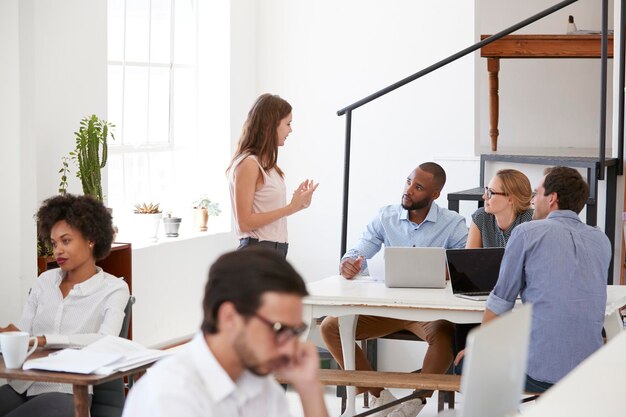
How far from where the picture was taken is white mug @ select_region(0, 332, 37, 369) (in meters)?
3.22

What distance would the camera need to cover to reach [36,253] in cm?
491

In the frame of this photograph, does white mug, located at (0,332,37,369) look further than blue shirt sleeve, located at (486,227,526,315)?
No

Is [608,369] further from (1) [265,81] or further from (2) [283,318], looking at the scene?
(1) [265,81]

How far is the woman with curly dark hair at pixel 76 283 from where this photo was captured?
379cm

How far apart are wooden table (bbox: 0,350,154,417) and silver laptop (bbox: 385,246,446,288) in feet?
5.78

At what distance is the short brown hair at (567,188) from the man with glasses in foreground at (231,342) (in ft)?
7.92

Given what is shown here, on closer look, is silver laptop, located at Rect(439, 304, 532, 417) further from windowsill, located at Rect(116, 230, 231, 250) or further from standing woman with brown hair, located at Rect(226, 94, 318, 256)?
windowsill, located at Rect(116, 230, 231, 250)

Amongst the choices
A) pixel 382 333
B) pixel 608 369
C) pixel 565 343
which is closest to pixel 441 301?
pixel 565 343

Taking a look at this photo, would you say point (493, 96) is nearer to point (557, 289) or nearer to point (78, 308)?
point (557, 289)

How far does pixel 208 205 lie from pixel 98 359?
449cm

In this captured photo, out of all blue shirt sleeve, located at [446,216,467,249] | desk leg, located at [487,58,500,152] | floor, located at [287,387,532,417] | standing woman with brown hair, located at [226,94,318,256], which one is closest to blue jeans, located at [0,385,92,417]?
standing woman with brown hair, located at [226,94,318,256]

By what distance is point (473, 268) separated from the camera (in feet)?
15.1

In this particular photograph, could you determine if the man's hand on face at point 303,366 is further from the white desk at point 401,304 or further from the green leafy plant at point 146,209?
the green leafy plant at point 146,209

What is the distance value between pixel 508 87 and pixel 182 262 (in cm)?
431
